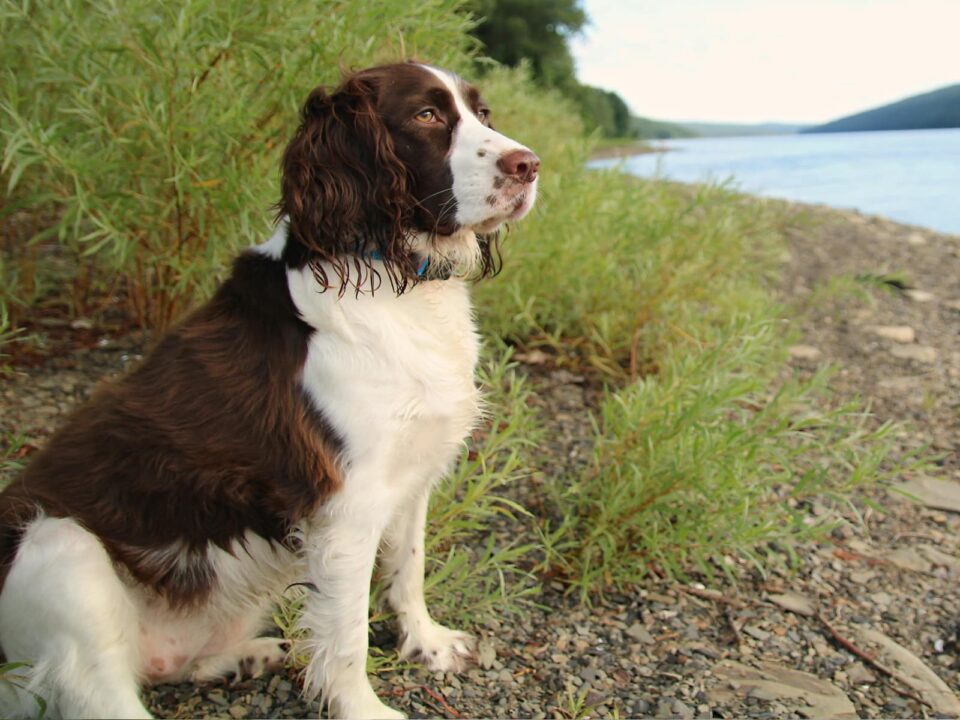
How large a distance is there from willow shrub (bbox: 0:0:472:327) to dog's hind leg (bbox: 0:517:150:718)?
1.39m

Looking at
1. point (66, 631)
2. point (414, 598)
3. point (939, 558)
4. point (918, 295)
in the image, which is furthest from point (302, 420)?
point (918, 295)

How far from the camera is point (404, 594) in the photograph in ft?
8.45

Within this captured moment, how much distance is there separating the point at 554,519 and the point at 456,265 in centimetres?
127

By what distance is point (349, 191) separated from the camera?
7.11 feet

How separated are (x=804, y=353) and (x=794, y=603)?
9.33ft

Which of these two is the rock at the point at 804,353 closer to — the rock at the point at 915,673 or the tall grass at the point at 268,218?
the tall grass at the point at 268,218

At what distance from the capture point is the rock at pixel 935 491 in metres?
3.76

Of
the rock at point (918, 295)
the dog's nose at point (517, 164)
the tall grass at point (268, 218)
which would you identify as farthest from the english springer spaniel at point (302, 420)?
the rock at point (918, 295)

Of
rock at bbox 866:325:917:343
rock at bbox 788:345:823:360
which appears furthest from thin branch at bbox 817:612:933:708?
rock at bbox 866:325:917:343

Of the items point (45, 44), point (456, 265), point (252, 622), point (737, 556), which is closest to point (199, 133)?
→ point (45, 44)

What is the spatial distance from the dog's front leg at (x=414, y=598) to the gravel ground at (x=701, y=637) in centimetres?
6

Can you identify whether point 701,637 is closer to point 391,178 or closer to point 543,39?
point 391,178

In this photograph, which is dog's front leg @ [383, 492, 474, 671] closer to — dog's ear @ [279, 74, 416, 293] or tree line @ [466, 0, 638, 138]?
dog's ear @ [279, 74, 416, 293]

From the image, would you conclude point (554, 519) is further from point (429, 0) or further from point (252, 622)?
point (429, 0)
